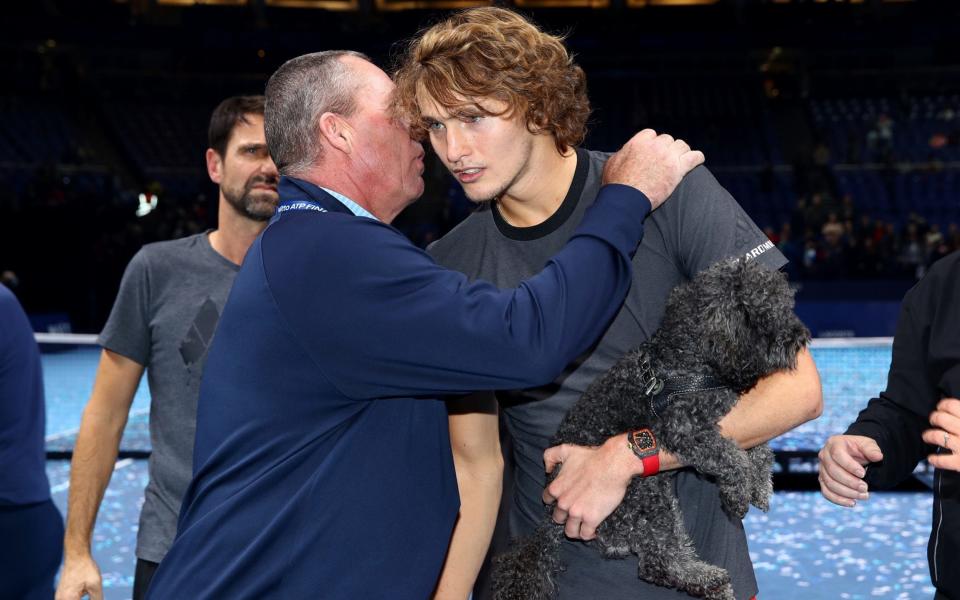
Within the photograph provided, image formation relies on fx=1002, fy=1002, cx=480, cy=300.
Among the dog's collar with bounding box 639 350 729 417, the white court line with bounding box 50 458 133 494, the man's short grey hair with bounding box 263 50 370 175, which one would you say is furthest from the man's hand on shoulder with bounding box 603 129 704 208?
the white court line with bounding box 50 458 133 494

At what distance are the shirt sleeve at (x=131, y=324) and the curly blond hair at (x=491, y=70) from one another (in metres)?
1.69

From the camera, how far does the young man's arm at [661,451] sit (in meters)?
1.99

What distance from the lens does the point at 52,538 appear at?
347cm

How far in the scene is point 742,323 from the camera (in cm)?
194

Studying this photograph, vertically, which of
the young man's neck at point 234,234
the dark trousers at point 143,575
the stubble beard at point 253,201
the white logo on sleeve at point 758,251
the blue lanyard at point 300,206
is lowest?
the dark trousers at point 143,575

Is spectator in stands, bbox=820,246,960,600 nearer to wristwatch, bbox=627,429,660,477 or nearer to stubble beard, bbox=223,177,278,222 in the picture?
wristwatch, bbox=627,429,660,477

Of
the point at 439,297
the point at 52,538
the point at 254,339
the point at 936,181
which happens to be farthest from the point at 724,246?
the point at 936,181

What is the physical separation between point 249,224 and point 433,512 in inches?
72.6

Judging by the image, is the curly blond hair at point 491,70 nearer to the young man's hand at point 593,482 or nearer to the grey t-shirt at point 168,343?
the young man's hand at point 593,482

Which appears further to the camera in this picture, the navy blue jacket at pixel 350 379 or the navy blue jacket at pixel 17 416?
the navy blue jacket at pixel 17 416

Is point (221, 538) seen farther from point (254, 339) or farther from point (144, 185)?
point (144, 185)

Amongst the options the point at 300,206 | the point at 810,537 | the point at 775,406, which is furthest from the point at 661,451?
the point at 810,537

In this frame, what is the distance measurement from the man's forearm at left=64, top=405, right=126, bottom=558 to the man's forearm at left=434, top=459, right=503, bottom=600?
61.3 inches

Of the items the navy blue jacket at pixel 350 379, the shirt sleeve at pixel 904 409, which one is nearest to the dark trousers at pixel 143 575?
the navy blue jacket at pixel 350 379
